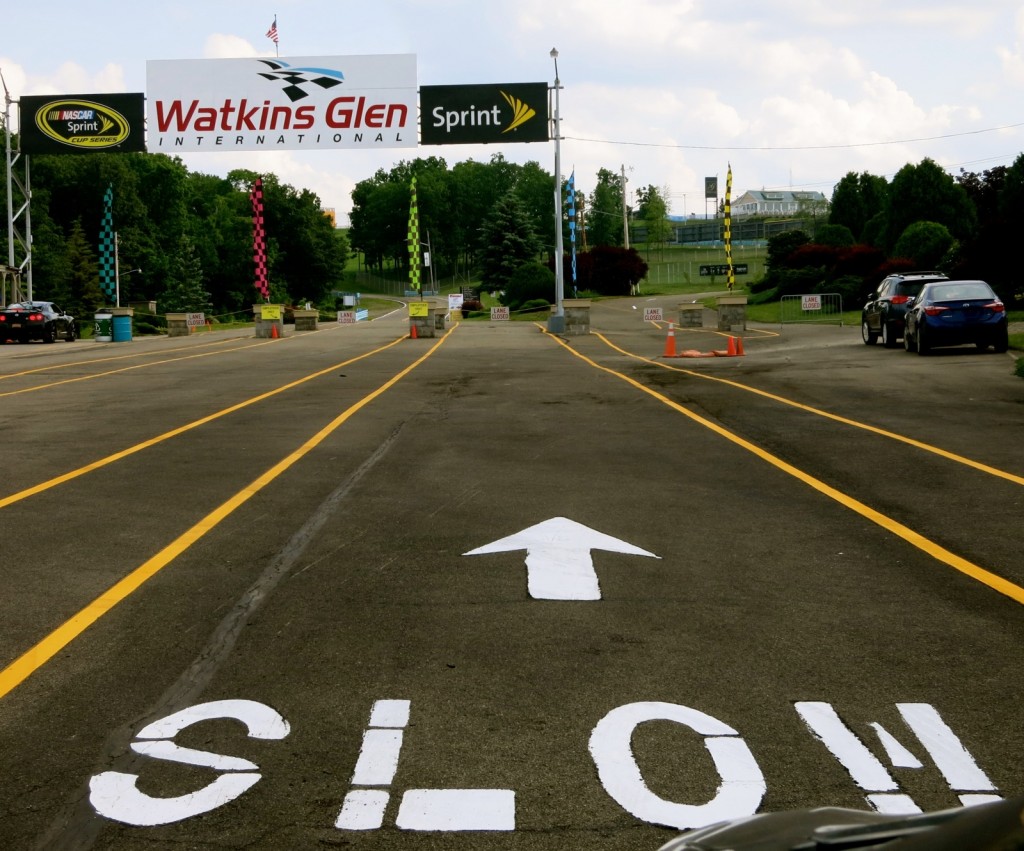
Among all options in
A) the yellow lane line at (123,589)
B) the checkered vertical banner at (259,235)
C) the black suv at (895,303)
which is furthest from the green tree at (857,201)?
the yellow lane line at (123,589)

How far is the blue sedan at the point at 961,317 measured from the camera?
25844 mm

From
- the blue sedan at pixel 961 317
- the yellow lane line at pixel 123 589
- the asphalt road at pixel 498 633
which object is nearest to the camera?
the asphalt road at pixel 498 633

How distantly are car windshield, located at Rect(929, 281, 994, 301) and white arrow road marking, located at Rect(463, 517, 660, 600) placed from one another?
20.0m

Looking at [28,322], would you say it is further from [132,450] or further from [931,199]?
[931,199]

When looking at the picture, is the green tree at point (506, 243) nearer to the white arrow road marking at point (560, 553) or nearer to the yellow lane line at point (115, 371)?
the yellow lane line at point (115, 371)

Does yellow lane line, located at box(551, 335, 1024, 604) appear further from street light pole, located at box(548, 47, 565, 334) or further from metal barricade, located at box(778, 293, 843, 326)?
metal barricade, located at box(778, 293, 843, 326)

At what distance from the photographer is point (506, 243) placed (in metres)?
112

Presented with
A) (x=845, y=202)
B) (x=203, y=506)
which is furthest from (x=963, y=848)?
(x=845, y=202)

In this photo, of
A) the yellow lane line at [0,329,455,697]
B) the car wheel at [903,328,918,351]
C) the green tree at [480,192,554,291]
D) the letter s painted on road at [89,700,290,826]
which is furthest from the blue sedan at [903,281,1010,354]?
the green tree at [480,192,554,291]

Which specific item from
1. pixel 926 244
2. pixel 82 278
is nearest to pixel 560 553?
pixel 926 244

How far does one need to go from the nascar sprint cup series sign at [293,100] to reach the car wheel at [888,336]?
55.9 ft

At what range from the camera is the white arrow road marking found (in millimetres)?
6637

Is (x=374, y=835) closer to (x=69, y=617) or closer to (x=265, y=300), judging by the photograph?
(x=69, y=617)

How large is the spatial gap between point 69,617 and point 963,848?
520 centimetres
